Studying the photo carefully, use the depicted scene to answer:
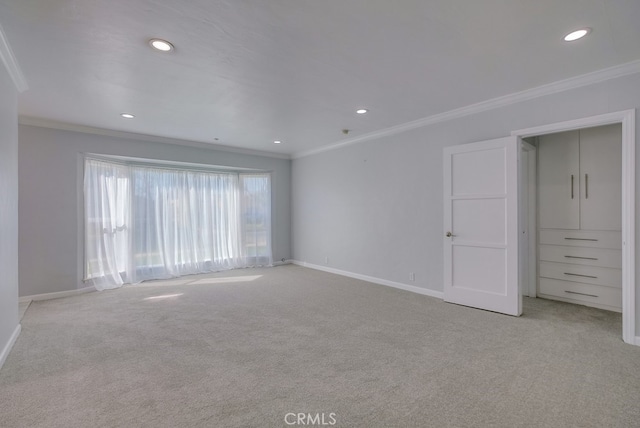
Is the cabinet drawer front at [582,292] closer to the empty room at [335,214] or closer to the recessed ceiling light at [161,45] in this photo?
the empty room at [335,214]

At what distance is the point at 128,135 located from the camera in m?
5.27

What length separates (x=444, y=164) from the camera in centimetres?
425

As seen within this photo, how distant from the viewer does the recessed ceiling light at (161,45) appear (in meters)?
2.41

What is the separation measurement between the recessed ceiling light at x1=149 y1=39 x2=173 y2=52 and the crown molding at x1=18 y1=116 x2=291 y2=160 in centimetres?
333

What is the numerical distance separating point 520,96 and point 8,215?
5.43m

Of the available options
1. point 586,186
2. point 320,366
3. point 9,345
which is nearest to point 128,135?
point 9,345

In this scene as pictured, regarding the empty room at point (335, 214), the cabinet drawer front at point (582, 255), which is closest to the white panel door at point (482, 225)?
the empty room at point (335, 214)

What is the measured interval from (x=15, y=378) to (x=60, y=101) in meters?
3.09

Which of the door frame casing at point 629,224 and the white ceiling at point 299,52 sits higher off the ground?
the white ceiling at point 299,52

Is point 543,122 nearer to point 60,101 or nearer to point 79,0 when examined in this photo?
point 79,0

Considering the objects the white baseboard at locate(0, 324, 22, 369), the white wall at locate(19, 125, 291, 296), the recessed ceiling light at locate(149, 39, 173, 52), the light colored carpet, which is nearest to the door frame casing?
the light colored carpet

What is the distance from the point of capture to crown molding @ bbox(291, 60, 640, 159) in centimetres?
295

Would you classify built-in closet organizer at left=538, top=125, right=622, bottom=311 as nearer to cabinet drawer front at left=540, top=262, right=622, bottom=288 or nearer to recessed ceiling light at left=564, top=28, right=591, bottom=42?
cabinet drawer front at left=540, top=262, right=622, bottom=288

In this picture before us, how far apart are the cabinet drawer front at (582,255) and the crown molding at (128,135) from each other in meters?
5.43
